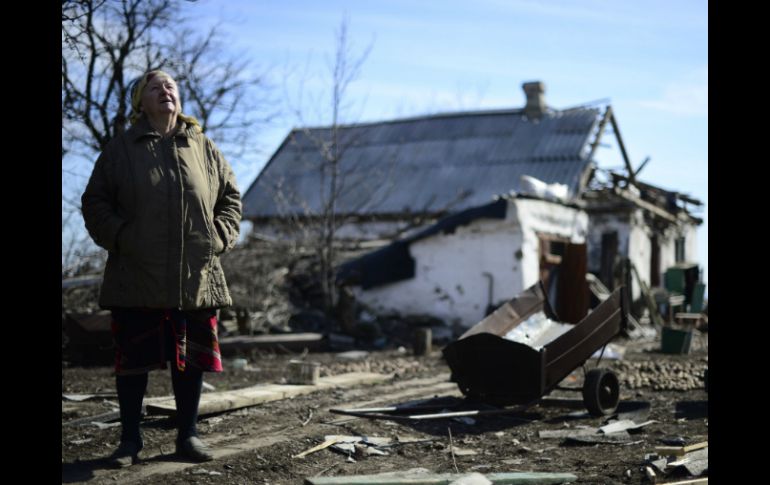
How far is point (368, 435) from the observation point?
5.69 metres

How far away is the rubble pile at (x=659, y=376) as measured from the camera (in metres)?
8.68

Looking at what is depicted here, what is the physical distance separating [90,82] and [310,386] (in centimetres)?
529

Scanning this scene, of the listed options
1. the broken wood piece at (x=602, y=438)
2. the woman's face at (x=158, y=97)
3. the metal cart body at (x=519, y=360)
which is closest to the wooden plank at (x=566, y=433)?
the broken wood piece at (x=602, y=438)

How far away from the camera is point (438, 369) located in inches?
424

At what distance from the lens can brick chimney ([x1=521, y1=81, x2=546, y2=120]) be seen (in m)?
24.3

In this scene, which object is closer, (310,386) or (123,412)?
(123,412)

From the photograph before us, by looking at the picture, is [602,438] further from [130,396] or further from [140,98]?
[140,98]

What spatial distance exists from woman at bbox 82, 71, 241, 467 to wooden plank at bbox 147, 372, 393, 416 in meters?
1.25

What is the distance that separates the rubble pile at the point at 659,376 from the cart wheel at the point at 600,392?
1.87 metres

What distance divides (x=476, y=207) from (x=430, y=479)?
12.5 meters

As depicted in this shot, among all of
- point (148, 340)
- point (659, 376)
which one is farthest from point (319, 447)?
point (659, 376)
